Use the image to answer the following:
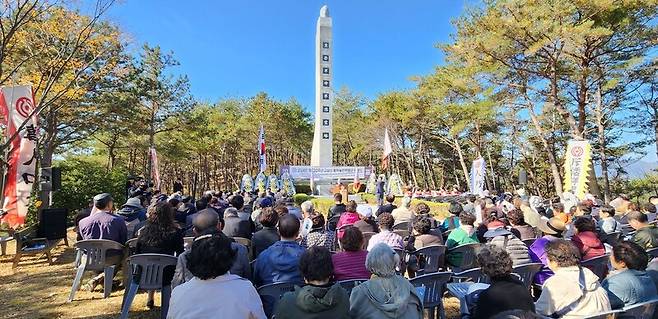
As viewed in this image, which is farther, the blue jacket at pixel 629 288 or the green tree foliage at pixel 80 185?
the green tree foliage at pixel 80 185

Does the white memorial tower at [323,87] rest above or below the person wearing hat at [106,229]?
above

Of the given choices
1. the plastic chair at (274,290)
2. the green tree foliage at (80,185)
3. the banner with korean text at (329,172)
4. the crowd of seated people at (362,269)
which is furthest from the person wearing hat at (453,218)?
the banner with korean text at (329,172)

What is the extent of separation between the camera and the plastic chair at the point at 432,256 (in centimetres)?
371

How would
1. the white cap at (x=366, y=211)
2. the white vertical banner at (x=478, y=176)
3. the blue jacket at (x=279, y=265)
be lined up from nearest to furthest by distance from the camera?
the blue jacket at (x=279, y=265), the white cap at (x=366, y=211), the white vertical banner at (x=478, y=176)

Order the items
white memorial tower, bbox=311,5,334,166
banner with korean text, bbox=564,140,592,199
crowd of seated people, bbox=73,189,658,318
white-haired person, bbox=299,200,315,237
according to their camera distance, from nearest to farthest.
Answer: crowd of seated people, bbox=73,189,658,318
white-haired person, bbox=299,200,315,237
banner with korean text, bbox=564,140,592,199
white memorial tower, bbox=311,5,334,166

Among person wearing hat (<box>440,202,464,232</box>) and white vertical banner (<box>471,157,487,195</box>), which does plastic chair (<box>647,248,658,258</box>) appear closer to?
person wearing hat (<box>440,202,464,232</box>)

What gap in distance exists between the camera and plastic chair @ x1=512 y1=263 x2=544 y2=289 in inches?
118

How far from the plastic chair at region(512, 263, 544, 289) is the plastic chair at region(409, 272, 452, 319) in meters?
0.61

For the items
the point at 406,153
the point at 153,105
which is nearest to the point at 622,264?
the point at 153,105

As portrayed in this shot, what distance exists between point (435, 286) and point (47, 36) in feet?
37.3

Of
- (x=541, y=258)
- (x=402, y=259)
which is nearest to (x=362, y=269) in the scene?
(x=402, y=259)

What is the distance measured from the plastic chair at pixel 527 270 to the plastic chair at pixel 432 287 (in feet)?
2.02

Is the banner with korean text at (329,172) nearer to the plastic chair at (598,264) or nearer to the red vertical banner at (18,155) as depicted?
the red vertical banner at (18,155)

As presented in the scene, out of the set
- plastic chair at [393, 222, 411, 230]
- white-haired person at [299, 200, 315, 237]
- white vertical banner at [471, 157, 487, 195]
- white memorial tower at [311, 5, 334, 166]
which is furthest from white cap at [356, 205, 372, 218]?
white memorial tower at [311, 5, 334, 166]
